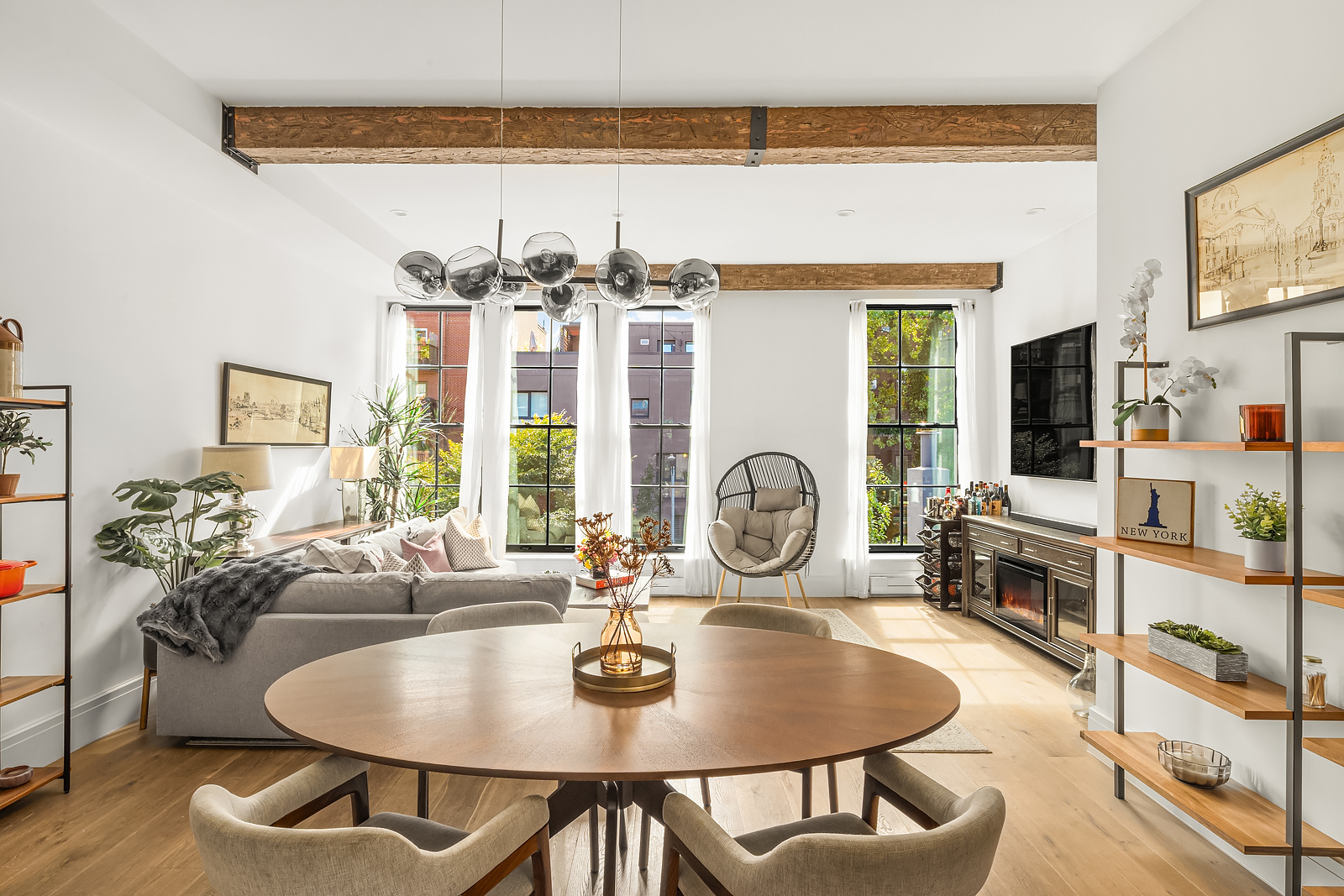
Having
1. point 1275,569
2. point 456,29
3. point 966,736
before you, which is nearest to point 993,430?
point 966,736

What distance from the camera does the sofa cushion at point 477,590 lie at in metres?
2.98

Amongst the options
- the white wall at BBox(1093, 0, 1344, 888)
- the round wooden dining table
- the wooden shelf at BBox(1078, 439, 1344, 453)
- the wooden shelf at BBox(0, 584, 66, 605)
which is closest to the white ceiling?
the white wall at BBox(1093, 0, 1344, 888)

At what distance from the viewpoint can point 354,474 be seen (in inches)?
205

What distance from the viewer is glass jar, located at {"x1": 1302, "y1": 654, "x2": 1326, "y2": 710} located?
2.00m

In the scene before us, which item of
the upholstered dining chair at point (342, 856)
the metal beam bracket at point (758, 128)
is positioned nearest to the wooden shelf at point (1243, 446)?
the metal beam bracket at point (758, 128)

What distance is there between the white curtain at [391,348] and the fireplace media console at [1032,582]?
16.7 ft

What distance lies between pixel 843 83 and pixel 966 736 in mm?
2941

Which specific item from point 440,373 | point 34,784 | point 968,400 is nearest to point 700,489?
point 968,400

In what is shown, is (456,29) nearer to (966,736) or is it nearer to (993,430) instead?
(966,736)

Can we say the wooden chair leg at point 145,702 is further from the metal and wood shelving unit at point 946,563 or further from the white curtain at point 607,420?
the metal and wood shelving unit at point 946,563

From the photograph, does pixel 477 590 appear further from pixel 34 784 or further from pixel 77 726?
pixel 77 726

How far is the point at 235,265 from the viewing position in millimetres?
4312

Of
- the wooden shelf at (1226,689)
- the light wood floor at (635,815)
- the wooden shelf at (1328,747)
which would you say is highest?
the wooden shelf at (1226,689)

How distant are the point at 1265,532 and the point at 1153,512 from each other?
539 millimetres
